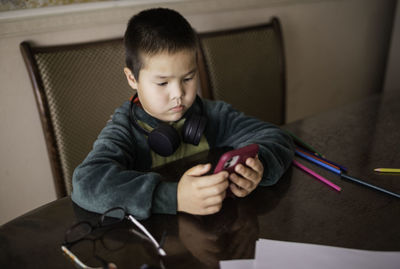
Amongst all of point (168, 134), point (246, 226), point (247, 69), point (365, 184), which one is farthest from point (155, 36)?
point (247, 69)

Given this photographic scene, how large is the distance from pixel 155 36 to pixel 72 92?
1.93 feet

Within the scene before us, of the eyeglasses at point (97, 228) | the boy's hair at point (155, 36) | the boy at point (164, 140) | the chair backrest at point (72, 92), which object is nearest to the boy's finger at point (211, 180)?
the boy at point (164, 140)

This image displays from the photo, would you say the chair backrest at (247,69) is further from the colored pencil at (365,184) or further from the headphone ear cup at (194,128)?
the colored pencil at (365,184)

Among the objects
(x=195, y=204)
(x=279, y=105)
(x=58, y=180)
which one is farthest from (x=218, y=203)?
(x=279, y=105)

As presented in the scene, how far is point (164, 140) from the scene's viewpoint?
2.63ft

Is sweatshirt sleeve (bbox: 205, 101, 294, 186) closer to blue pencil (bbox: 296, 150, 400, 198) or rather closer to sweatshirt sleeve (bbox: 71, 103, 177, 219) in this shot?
blue pencil (bbox: 296, 150, 400, 198)

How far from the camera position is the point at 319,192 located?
0.71 metres

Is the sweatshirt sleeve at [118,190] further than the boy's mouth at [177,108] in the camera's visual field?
No

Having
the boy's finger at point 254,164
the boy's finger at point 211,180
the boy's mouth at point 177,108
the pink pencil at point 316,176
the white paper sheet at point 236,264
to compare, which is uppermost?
the boy's mouth at point 177,108

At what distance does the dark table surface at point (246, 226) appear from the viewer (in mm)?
541

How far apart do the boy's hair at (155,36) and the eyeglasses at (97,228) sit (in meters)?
0.40

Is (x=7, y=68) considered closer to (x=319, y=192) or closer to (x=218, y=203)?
(x=218, y=203)

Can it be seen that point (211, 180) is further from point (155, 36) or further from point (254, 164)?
point (155, 36)

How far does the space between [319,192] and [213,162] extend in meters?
0.28
